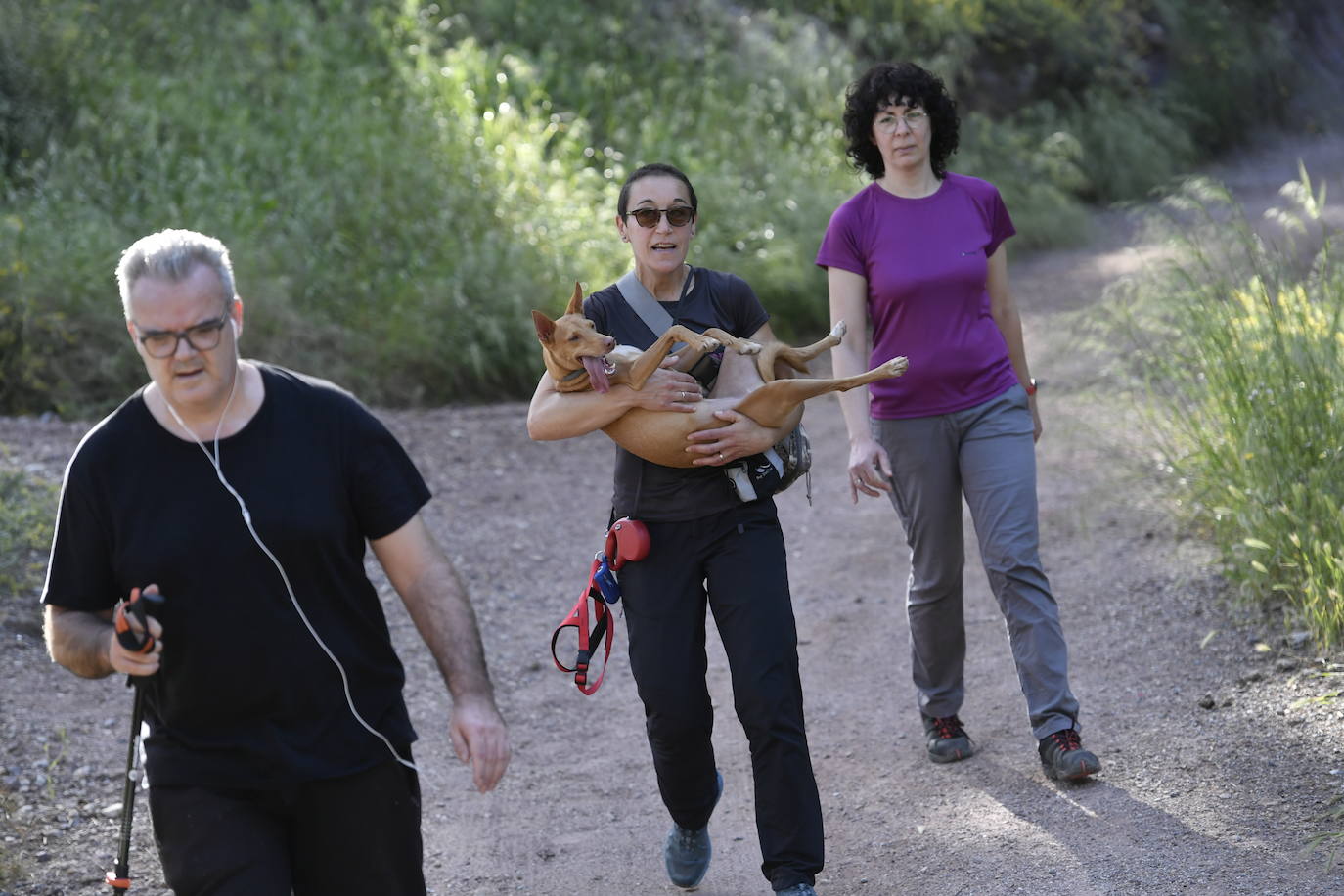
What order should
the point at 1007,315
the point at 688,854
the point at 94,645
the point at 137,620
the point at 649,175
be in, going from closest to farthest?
the point at 137,620, the point at 94,645, the point at 649,175, the point at 688,854, the point at 1007,315

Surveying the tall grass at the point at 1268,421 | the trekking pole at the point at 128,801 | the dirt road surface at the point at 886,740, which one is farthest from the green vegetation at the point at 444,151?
the trekking pole at the point at 128,801

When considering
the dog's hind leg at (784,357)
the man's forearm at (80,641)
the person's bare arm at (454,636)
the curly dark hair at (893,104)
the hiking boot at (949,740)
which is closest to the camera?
the man's forearm at (80,641)

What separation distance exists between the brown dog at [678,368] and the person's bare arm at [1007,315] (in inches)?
46.5

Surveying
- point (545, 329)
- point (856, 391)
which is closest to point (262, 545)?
point (545, 329)

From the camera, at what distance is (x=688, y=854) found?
424 centimetres

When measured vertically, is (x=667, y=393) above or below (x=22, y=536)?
above

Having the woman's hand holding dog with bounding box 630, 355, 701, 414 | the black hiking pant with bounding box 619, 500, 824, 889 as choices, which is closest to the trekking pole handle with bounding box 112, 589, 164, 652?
the woman's hand holding dog with bounding box 630, 355, 701, 414

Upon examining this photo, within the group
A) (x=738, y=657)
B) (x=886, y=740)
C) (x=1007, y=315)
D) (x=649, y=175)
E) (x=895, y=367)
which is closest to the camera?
(x=895, y=367)

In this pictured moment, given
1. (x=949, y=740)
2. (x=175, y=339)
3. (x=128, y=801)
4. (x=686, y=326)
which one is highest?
(x=175, y=339)

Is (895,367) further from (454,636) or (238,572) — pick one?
(238,572)

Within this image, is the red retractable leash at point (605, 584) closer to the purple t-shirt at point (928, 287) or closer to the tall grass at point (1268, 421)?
the purple t-shirt at point (928, 287)

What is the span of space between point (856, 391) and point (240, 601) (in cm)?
238

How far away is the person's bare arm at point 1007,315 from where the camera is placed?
4836 mm

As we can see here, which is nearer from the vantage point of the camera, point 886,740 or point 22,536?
point 886,740
